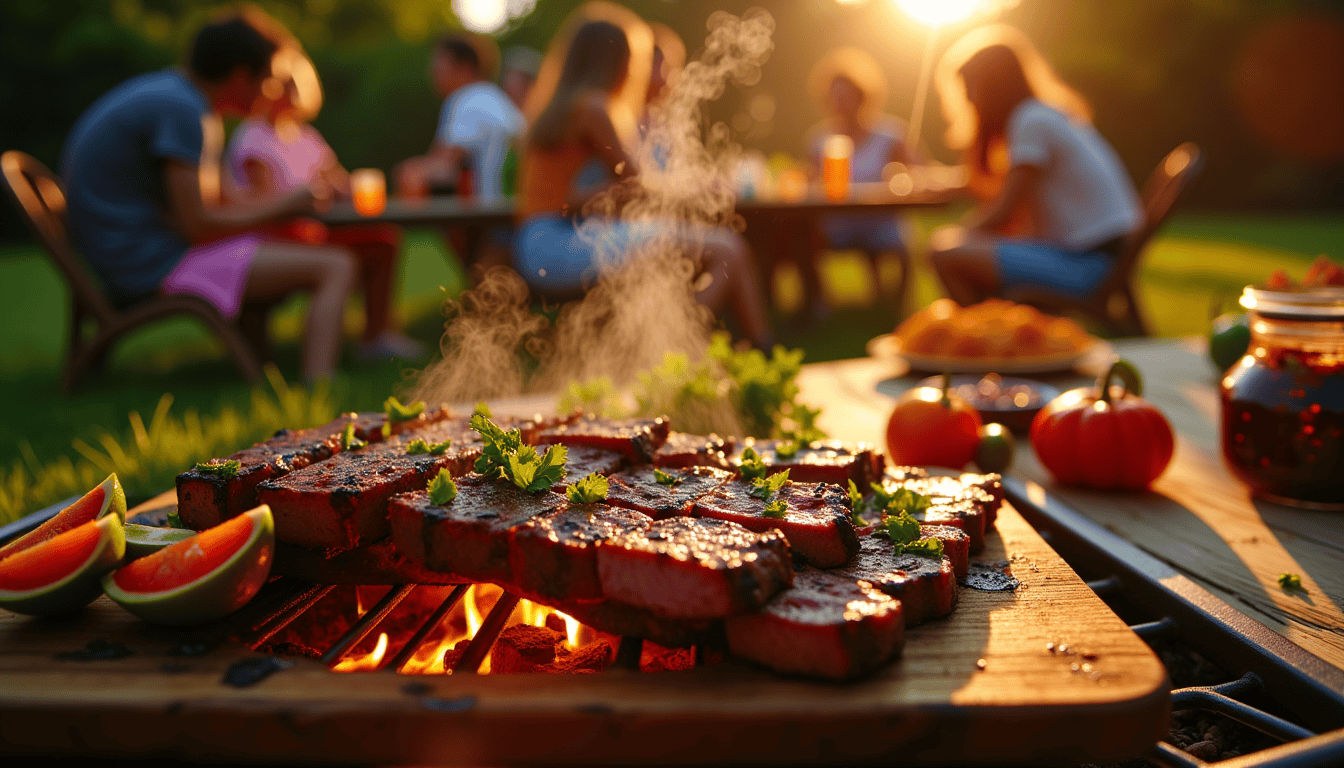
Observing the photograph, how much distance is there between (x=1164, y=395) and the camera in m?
3.37

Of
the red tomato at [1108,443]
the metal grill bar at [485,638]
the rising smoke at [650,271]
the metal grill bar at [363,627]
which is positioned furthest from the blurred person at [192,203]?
the red tomato at [1108,443]

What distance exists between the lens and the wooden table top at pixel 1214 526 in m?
1.63

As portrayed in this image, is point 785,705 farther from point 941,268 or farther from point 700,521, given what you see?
point 941,268

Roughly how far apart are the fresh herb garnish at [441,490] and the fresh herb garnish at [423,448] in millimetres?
296

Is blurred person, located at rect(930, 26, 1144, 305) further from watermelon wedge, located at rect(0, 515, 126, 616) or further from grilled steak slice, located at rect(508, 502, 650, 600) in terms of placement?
watermelon wedge, located at rect(0, 515, 126, 616)

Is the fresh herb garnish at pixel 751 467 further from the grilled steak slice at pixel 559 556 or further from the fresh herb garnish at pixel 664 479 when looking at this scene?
the grilled steak slice at pixel 559 556

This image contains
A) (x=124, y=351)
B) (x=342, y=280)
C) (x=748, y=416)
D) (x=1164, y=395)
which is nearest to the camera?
(x=748, y=416)

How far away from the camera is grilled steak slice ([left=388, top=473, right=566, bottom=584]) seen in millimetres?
1406

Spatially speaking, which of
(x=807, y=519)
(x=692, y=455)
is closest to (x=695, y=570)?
(x=807, y=519)

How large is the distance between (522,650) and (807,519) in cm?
57

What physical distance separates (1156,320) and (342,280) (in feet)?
24.6

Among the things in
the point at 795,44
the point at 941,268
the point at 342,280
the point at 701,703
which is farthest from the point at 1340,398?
the point at 795,44

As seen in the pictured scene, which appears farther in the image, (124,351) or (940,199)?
(124,351)

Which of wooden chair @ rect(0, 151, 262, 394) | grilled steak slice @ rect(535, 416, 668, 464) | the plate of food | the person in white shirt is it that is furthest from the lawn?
the person in white shirt
